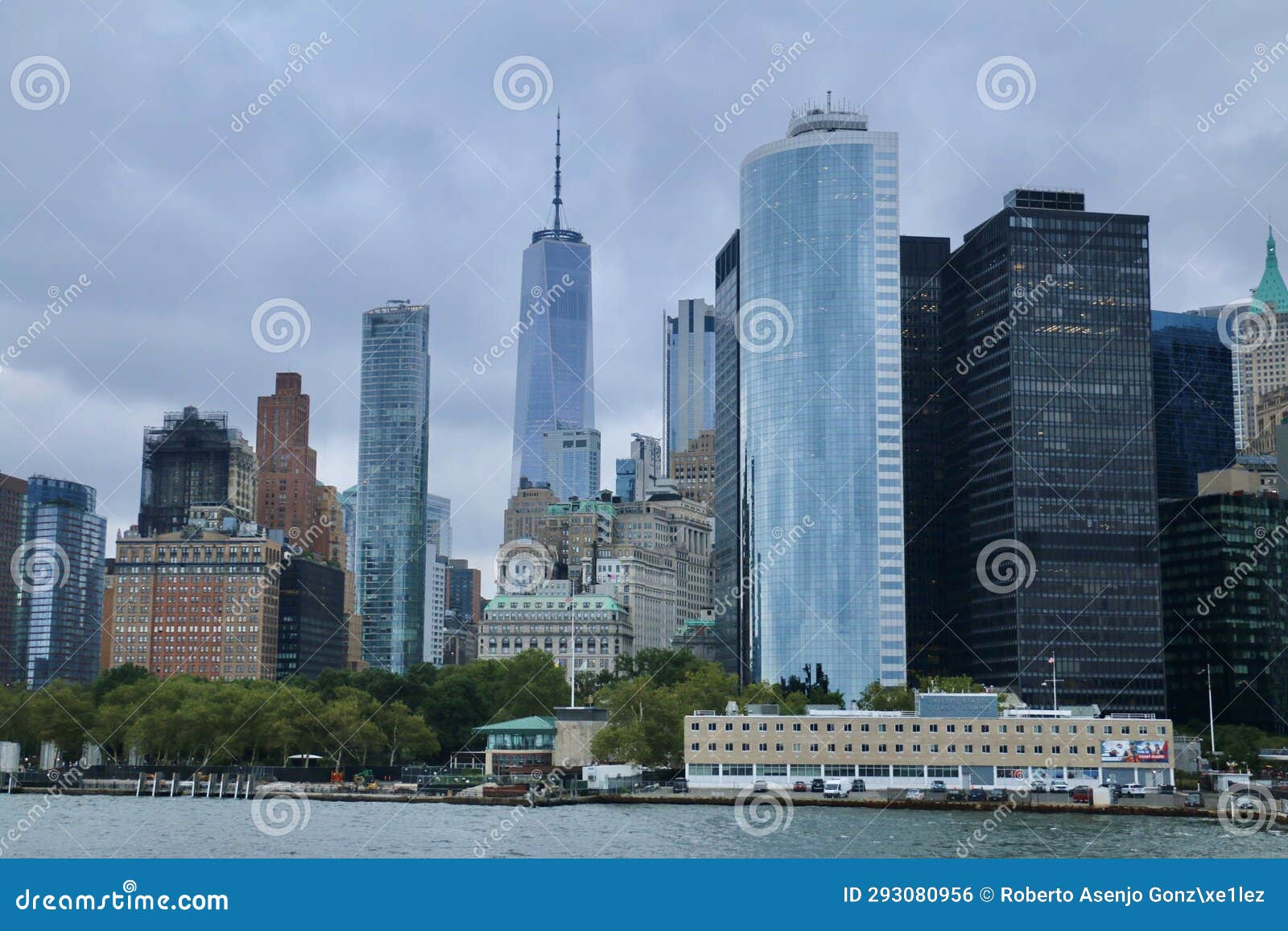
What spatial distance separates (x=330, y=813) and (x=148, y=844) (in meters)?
26.4

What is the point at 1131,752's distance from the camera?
134000 mm

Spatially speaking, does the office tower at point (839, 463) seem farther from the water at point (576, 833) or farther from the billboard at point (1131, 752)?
the water at point (576, 833)

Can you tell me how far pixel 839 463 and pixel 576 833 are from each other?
10936cm

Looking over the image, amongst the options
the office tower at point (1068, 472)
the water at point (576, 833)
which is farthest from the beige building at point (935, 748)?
the office tower at point (1068, 472)

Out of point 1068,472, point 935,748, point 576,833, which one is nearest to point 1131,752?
point 935,748

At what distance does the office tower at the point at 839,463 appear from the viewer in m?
194

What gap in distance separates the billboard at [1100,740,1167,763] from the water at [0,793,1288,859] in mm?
20109

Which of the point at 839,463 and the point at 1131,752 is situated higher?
the point at 839,463

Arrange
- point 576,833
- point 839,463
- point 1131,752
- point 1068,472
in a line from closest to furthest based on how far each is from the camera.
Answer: point 576,833 → point 1131,752 → point 1068,472 → point 839,463

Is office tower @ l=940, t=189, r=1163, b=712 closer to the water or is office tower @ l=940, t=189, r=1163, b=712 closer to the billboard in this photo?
the billboard

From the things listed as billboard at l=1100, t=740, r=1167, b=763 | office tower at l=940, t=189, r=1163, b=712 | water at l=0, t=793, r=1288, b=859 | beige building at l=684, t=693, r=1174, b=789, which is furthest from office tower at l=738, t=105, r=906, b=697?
water at l=0, t=793, r=1288, b=859

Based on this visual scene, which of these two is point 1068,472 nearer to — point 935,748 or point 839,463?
point 839,463

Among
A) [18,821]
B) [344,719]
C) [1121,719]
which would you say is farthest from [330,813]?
[1121,719]

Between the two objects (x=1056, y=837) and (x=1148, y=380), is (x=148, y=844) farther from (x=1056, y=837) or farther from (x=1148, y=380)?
(x=1148, y=380)
